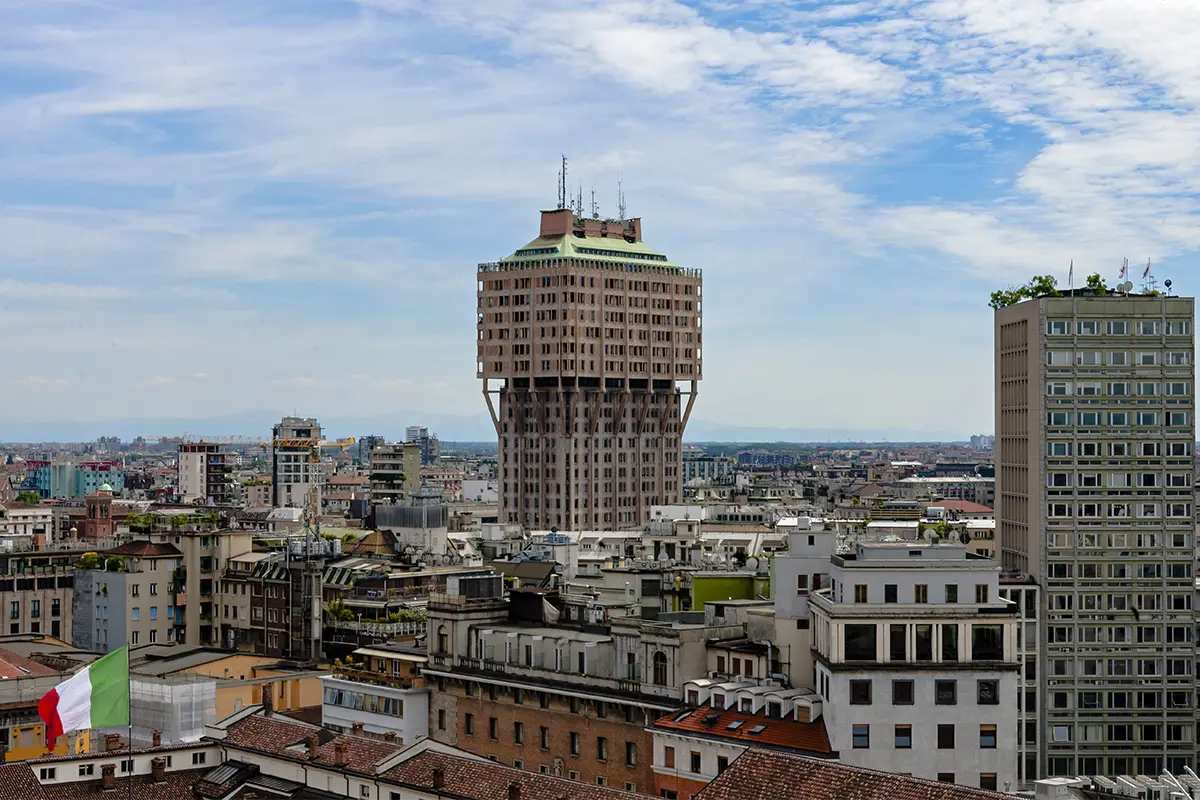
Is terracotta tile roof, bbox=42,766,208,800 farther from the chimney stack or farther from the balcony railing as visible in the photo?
the balcony railing

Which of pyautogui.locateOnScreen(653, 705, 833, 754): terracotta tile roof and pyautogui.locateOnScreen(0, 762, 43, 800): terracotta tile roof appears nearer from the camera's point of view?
pyautogui.locateOnScreen(0, 762, 43, 800): terracotta tile roof

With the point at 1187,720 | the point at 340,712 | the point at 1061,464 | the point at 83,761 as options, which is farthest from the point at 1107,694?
the point at 83,761

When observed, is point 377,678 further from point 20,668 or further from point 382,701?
point 20,668

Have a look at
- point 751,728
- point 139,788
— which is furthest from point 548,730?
point 139,788

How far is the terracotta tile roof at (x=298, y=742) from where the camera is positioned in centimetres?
9156

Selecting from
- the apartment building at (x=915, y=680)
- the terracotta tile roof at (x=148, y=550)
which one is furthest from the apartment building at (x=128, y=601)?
the apartment building at (x=915, y=680)

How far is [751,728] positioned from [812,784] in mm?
17052

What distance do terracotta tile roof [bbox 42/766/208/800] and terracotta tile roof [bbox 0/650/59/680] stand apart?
22714mm

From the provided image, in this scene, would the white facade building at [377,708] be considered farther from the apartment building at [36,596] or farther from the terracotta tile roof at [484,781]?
the apartment building at [36,596]

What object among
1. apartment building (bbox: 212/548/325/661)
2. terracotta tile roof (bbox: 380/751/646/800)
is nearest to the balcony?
apartment building (bbox: 212/548/325/661)

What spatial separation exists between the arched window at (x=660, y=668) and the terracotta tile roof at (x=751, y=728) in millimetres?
5740

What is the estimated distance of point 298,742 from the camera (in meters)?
96.5

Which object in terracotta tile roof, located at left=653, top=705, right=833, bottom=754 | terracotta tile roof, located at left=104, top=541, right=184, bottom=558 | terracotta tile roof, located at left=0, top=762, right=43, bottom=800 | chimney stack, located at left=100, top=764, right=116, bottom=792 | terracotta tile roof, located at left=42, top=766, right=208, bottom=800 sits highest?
terracotta tile roof, located at left=104, top=541, right=184, bottom=558

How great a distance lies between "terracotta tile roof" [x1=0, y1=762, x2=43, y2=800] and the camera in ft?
286
